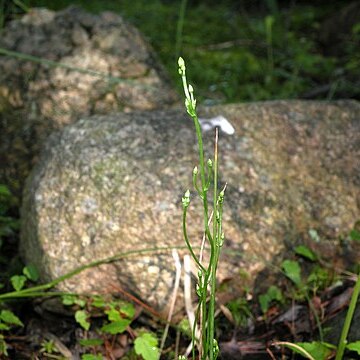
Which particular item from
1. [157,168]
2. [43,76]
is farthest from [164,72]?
[157,168]

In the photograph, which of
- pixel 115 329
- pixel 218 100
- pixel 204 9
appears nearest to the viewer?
pixel 115 329

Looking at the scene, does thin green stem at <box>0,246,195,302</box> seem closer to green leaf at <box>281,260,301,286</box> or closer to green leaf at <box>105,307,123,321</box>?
green leaf at <box>105,307,123,321</box>

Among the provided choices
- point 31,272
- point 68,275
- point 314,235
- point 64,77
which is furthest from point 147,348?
point 64,77

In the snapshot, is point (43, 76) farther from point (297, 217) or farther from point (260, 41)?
point (260, 41)

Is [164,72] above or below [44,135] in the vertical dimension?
above

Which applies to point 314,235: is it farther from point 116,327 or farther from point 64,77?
point 64,77

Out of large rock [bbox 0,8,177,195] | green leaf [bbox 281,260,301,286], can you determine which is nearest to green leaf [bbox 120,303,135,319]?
green leaf [bbox 281,260,301,286]
